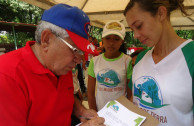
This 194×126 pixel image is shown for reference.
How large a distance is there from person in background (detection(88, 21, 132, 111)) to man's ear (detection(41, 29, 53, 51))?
3.12ft

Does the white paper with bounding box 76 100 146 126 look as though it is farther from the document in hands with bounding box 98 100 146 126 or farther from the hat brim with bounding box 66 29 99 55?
the hat brim with bounding box 66 29 99 55

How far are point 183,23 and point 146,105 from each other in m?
5.92

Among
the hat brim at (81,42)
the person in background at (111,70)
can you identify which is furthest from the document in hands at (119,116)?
the person in background at (111,70)

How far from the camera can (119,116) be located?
0.97 m

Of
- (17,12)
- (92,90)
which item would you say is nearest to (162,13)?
(92,90)

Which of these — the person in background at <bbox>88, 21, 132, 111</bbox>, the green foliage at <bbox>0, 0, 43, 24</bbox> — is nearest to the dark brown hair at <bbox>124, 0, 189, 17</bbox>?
the person in background at <bbox>88, 21, 132, 111</bbox>

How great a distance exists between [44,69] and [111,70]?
935mm

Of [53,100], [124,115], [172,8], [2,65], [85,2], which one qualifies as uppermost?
[85,2]

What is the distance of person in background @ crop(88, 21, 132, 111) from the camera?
64.4 inches

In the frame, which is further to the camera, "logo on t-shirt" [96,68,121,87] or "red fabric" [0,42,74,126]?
"logo on t-shirt" [96,68,121,87]

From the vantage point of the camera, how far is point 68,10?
0.83 m

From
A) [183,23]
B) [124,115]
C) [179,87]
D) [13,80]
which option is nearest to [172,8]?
[179,87]

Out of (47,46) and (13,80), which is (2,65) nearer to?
(13,80)

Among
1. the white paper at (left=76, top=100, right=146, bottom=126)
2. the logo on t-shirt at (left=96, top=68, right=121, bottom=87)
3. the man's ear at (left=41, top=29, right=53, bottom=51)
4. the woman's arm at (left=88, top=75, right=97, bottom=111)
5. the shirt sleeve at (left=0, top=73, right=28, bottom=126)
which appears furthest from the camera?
the woman's arm at (left=88, top=75, right=97, bottom=111)
